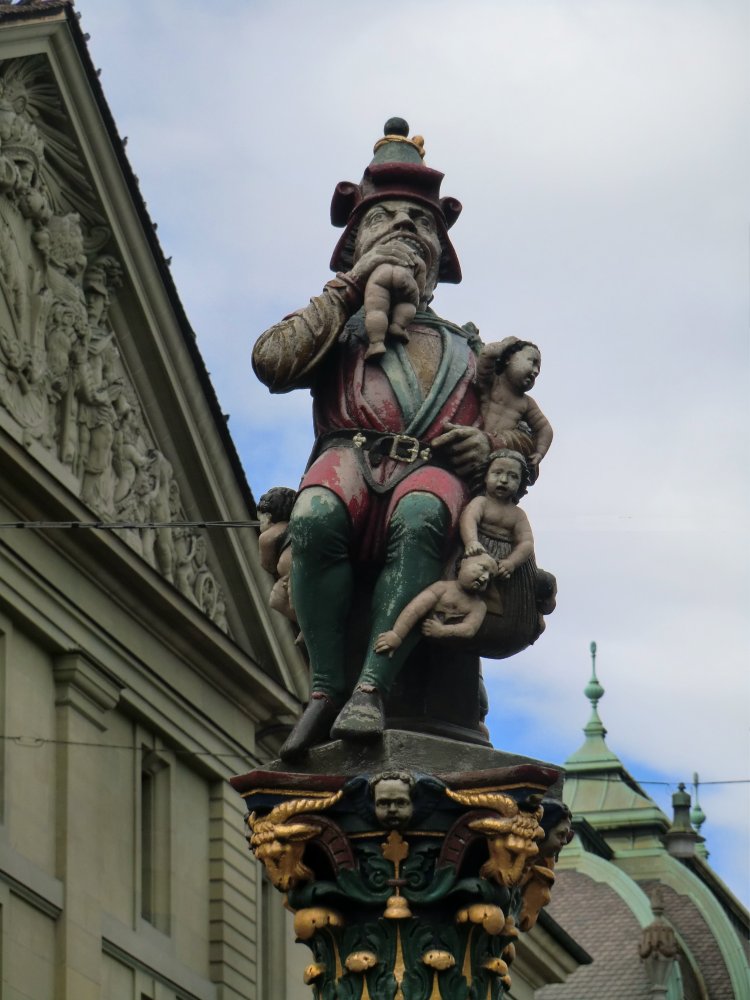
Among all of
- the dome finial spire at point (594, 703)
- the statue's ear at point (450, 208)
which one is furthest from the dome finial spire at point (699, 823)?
the statue's ear at point (450, 208)

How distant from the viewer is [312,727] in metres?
9.86

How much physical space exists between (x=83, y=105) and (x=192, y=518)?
544 centimetres

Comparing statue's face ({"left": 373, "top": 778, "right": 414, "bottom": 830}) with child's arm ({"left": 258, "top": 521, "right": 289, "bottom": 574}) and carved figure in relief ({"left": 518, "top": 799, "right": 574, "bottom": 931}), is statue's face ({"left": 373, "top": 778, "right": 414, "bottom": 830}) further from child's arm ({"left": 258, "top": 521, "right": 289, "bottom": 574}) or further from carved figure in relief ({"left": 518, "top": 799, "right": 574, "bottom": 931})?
child's arm ({"left": 258, "top": 521, "right": 289, "bottom": 574})

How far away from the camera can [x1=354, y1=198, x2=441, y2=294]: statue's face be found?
1090 cm

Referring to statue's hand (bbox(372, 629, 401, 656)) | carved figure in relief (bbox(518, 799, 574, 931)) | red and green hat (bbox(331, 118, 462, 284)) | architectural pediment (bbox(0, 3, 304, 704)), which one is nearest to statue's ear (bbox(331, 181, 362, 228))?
red and green hat (bbox(331, 118, 462, 284))

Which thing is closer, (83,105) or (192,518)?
(83,105)

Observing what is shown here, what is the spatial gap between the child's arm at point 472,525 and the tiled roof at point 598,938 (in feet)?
129

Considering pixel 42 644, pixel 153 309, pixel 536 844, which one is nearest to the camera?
pixel 536 844

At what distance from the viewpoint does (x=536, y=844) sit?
963 cm

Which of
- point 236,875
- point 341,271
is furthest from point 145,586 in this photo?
point 341,271

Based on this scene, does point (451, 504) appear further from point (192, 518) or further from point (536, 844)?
point (192, 518)

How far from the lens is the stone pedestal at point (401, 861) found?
372 inches

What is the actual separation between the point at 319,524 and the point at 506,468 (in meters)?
0.73

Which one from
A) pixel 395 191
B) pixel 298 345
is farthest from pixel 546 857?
pixel 395 191
